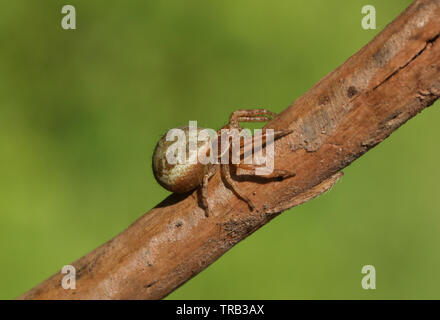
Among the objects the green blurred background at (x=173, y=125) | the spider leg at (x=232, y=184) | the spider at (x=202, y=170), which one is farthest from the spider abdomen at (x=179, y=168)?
the green blurred background at (x=173, y=125)

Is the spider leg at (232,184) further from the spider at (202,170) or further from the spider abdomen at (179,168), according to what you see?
the spider abdomen at (179,168)

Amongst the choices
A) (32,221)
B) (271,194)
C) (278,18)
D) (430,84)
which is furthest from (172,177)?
(278,18)

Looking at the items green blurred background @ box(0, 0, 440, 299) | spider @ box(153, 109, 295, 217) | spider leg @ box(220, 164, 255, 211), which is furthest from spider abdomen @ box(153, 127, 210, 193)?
green blurred background @ box(0, 0, 440, 299)

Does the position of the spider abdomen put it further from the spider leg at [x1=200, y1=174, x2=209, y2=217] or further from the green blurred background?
the green blurred background

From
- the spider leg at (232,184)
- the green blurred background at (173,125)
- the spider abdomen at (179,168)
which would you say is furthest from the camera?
the green blurred background at (173,125)

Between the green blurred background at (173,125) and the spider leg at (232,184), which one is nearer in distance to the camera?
the spider leg at (232,184)

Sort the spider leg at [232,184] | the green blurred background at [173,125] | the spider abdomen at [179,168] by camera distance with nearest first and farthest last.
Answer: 1. the spider leg at [232,184]
2. the spider abdomen at [179,168]
3. the green blurred background at [173,125]

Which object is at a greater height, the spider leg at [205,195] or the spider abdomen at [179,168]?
the spider abdomen at [179,168]
